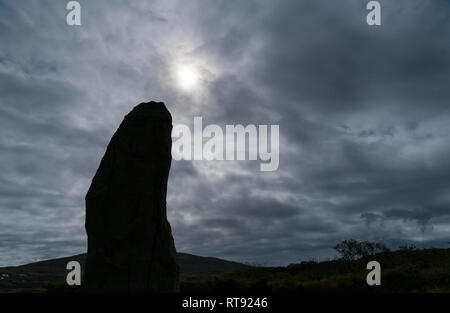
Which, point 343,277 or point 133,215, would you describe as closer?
point 133,215

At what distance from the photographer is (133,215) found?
44.7 ft

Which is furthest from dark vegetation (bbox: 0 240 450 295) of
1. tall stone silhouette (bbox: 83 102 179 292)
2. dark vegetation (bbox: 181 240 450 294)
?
tall stone silhouette (bbox: 83 102 179 292)

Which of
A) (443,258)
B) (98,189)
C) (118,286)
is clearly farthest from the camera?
(443,258)

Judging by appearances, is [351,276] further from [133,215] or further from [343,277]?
[133,215]

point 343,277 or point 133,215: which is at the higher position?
point 133,215

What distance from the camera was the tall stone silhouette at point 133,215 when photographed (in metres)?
13.3

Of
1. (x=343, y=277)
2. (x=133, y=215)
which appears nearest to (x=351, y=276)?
(x=343, y=277)

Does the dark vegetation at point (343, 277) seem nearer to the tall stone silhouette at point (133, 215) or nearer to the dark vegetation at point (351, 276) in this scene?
the dark vegetation at point (351, 276)

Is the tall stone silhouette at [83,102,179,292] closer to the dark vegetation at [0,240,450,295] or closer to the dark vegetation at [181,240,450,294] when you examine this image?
the dark vegetation at [0,240,450,295]

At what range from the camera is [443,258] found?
31.6 metres

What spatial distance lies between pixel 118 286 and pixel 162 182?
3.50m

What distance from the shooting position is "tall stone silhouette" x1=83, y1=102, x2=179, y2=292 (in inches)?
524
